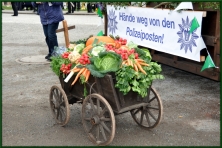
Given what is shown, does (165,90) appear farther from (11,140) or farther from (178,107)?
(11,140)

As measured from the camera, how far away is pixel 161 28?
6617 mm

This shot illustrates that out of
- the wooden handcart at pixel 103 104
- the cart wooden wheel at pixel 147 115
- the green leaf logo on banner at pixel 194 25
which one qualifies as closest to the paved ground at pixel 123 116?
the cart wooden wheel at pixel 147 115

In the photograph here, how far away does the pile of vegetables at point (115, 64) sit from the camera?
12.5ft

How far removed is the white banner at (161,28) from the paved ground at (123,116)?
0.72 metres

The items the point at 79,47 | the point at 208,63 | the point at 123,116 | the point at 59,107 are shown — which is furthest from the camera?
the point at 208,63

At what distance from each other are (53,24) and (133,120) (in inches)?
156

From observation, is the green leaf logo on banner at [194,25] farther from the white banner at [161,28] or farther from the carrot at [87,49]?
the carrot at [87,49]

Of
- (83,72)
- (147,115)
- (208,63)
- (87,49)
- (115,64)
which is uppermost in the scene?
(87,49)

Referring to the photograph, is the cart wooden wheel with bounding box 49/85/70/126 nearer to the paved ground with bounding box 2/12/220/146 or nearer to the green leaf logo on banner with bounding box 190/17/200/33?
the paved ground with bounding box 2/12/220/146

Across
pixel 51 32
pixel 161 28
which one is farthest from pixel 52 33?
pixel 161 28

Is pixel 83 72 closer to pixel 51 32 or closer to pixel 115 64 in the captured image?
pixel 115 64

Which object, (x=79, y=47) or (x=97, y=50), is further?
(x=79, y=47)

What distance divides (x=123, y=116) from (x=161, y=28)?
2253 millimetres

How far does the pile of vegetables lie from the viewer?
150 inches
